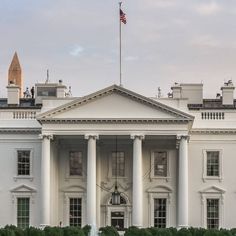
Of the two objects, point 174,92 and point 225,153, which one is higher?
point 174,92

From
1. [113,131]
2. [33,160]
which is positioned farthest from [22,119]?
[113,131]

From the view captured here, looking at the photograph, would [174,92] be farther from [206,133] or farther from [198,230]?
[198,230]

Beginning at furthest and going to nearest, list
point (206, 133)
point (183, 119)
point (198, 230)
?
point (206, 133)
point (183, 119)
point (198, 230)

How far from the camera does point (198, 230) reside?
167 feet

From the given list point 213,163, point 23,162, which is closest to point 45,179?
point 23,162

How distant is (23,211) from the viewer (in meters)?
64.9

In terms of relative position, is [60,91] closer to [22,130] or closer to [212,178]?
[22,130]

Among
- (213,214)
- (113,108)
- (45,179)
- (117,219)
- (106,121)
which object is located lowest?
(117,219)

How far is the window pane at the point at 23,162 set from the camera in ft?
214

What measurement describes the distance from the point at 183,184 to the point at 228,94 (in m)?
9.47

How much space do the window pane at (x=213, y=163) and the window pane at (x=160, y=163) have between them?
3.02 meters

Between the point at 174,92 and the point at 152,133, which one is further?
the point at 174,92

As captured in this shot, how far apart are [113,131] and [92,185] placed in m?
3.78

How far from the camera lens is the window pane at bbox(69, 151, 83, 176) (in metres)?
65.7
